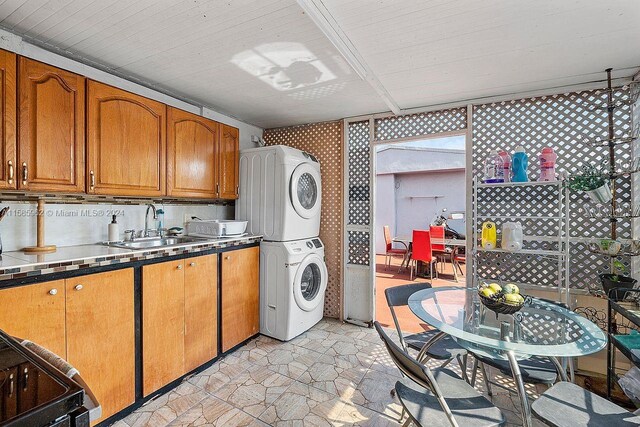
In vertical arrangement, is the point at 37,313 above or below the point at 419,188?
below

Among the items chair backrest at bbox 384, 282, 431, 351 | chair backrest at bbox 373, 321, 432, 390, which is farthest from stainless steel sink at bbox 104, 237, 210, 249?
chair backrest at bbox 373, 321, 432, 390

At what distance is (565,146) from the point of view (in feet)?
8.48

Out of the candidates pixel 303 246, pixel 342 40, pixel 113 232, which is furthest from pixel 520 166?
pixel 113 232

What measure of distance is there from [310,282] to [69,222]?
2278 mm

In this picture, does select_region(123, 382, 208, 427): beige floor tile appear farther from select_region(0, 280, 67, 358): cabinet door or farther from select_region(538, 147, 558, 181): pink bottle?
select_region(538, 147, 558, 181): pink bottle

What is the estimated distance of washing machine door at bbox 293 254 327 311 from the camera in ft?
10.0

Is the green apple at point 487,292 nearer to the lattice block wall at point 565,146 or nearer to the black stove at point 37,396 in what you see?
the lattice block wall at point 565,146

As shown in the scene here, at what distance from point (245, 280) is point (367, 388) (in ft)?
4.82

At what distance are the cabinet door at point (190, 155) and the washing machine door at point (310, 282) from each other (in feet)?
3.98

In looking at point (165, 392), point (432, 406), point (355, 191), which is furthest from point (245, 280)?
point (432, 406)

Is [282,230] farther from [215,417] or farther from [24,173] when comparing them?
[24,173]

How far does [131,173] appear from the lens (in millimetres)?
2240

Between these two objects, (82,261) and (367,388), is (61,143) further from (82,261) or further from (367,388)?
(367,388)

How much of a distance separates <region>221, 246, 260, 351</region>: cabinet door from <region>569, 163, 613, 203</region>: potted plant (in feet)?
9.30
